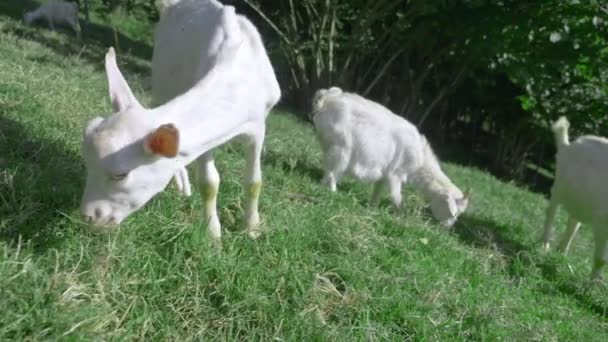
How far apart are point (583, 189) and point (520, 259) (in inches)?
48.8

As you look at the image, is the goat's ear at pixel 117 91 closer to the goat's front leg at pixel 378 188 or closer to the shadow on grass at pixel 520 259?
the shadow on grass at pixel 520 259

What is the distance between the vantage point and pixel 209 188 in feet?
14.5

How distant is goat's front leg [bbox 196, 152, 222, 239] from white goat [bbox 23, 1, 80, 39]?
11.6 metres

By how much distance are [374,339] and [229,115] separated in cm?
151

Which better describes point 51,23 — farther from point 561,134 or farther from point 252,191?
point 252,191

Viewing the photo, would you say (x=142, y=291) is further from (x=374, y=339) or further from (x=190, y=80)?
(x=190, y=80)

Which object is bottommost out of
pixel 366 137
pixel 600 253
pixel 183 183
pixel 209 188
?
pixel 600 253

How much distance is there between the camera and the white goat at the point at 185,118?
327 cm

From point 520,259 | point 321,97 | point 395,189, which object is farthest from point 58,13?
point 520,259

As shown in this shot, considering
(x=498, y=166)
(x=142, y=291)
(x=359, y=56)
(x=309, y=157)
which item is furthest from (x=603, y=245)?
(x=498, y=166)

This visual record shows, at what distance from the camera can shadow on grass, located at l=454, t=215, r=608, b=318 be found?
19.8 feet

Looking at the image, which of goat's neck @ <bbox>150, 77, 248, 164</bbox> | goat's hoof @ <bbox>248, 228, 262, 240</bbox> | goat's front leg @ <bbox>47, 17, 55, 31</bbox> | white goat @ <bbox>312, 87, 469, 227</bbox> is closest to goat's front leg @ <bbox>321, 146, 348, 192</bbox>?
white goat @ <bbox>312, 87, 469, 227</bbox>

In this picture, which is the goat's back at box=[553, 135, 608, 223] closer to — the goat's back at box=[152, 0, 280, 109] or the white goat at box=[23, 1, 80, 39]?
the goat's back at box=[152, 0, 280, 109]

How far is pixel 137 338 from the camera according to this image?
3.31 meters
